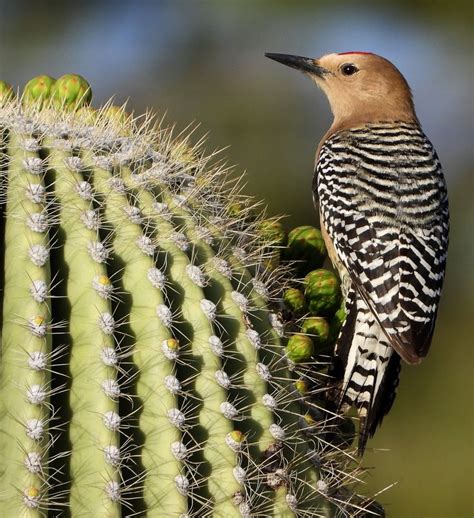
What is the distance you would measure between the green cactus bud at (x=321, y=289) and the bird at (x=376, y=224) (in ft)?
1.26

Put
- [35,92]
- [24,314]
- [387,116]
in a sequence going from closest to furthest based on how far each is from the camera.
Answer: [24,314], [35,92], [387,116]

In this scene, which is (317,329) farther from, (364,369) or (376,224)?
(376,224)

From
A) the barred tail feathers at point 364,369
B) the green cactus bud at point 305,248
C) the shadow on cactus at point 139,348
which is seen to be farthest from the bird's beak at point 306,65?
the shadow on cactus at point 139,348

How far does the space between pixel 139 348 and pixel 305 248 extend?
0.81m

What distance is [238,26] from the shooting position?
7.65m

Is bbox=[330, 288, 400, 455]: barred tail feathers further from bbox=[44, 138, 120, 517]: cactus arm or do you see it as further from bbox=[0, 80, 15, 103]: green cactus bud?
bbox=[0, 80, 15, 103]: green cactus bud

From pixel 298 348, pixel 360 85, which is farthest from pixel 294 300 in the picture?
pixel 360 85

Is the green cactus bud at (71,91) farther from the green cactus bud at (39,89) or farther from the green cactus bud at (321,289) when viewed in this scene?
the green cactus bud at (321,289)

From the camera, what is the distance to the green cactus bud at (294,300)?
2.36 m

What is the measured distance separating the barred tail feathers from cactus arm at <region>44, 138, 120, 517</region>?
111 centimetres

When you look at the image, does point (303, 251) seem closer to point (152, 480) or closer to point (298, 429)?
point (298, 429)

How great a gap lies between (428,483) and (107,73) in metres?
3.37

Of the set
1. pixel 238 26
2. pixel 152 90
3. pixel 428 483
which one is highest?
pixel 238 26

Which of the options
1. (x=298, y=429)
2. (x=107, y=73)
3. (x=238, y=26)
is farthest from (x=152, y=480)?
(x=238, y=26)
